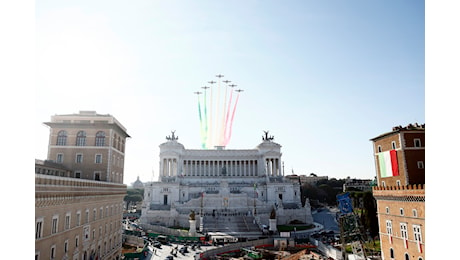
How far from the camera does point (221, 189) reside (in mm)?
75875

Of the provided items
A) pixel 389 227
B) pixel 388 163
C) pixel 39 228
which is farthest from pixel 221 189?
pixel 39 228

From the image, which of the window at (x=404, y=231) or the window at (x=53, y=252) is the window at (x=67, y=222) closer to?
the window at (x=53, y=252)

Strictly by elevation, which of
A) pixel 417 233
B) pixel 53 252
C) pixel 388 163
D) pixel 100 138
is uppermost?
pixel 100 138

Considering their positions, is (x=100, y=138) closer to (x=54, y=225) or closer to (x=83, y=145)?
(x=83, y=145)

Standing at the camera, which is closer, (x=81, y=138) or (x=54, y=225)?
(x=54, y=225)

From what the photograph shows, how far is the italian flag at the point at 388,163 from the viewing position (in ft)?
105

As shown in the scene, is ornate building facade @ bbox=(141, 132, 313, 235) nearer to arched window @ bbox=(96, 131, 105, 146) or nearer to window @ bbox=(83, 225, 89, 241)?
arched window @ bbox=(96, 131, 105, 146)

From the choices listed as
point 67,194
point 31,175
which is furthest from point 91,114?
point 31,175

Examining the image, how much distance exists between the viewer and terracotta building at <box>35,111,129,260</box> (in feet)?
67.7

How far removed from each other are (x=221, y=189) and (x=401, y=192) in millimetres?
52276

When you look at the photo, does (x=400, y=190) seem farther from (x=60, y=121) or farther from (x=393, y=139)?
(x=60, y=121)

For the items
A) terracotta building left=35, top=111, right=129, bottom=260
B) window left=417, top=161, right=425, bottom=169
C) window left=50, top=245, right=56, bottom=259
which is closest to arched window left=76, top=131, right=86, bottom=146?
terracotta building left=35, top=111, right=129, bottom=260

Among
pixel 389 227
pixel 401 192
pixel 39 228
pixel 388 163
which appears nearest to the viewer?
pixel 39 228
